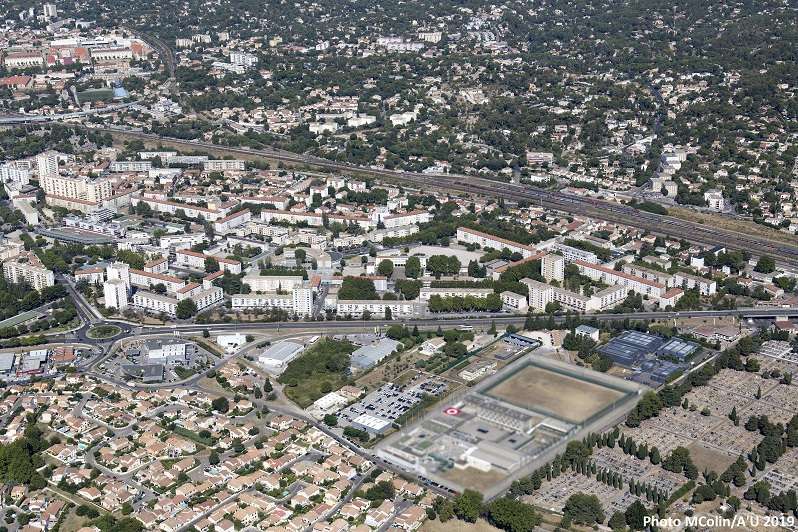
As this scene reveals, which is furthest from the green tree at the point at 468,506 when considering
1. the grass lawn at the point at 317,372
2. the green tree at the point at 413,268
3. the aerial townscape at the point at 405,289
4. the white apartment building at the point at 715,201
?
the white apartment building at the point at 715,201

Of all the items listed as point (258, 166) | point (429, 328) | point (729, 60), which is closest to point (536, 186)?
point (258, 166)

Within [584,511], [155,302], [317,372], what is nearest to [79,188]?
[155,302]

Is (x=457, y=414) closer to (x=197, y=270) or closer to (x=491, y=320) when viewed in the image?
(x=491, y=320)

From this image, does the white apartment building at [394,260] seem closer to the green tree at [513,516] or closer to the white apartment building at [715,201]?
the white apartment building at [715,201]

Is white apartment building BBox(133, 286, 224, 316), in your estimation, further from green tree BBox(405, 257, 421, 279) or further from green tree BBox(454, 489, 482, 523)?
green tree BBox(454, 489, 482, 523)

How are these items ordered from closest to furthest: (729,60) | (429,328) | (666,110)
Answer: (429,328)
(666,110)
(729,60)

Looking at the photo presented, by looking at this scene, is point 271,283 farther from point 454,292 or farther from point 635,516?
point 635,516

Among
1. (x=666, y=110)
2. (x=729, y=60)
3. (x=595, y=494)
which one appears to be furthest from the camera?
(x=729, y=60)
